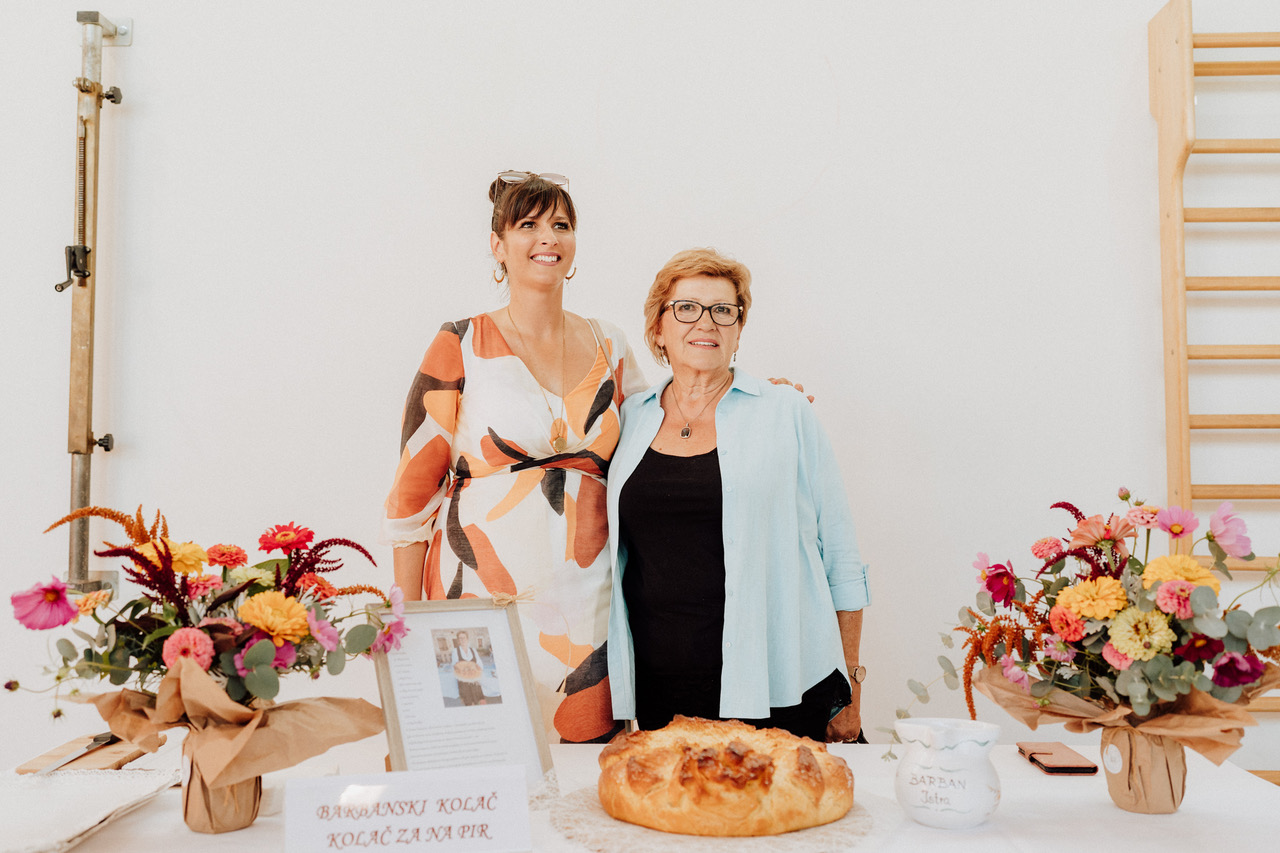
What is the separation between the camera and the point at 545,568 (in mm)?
1745

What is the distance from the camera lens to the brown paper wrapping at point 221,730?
3.10 ft

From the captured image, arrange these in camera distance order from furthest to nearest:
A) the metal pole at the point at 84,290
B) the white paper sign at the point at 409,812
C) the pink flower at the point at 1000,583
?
the metal pole at the point at 84,290 < the pink flower at the point at 1000,583 < the white paper sign at the point at 409,812

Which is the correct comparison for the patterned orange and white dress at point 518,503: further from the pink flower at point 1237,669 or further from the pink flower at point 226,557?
the pink flower at point 1237,669

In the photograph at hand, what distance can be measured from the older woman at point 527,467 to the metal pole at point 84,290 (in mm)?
1065

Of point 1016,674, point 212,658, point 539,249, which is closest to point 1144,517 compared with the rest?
point 1016,674

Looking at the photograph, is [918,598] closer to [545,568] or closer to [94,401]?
[545,568]

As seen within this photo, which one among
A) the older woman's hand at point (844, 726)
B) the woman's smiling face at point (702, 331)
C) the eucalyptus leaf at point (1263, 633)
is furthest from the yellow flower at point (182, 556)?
the older woman's hand at point (844, 726)

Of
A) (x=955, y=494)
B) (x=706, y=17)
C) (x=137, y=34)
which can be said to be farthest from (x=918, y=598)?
(x=137, y=34)

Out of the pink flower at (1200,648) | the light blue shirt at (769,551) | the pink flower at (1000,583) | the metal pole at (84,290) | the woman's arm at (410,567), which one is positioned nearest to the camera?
the pink flower at (1200,648)

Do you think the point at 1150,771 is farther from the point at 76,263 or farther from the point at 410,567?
the point at 76,263

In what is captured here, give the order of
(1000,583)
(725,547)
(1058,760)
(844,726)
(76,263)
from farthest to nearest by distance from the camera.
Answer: (76,263) → (844,726) → (725,547) → (1058,760) → (1000,583)

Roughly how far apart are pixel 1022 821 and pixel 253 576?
3.17ft

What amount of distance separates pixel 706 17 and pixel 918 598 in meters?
1.72

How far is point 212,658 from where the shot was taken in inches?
38.3
